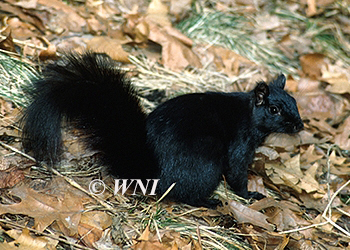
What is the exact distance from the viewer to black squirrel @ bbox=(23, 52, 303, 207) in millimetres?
2539

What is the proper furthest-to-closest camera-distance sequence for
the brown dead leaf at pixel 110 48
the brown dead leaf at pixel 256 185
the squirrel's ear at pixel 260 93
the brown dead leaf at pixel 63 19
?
the brown dead leaf at pixel 63 19
the brown dead leaf at pixel 110 48
the brown dead leaf at pixel 256 185
the squirrel's ear at pixel 260 93

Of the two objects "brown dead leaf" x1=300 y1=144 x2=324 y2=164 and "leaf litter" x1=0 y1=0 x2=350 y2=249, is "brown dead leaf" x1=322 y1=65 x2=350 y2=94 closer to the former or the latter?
"leaf litter" x1=0 y1=0 x2=350 y2=249

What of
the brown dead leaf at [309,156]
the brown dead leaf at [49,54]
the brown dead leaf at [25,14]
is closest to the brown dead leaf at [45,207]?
the brown dead leaf at [49,54]

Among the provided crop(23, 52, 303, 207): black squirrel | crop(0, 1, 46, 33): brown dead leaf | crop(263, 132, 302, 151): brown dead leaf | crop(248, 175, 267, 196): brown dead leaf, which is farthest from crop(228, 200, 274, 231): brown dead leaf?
crop(0, 1, 46, 33): brown dead leaf

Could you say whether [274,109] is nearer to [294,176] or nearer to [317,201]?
[294,176]

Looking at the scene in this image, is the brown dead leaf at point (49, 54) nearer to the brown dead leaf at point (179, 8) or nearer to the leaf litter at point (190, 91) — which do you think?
the leaf litter at point (190, 91)

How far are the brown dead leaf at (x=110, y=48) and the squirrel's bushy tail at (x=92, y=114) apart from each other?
3.42ft

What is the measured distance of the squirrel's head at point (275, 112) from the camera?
3133 mm

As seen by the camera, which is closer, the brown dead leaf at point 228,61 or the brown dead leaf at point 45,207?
the brown dead leaf at point 45,207

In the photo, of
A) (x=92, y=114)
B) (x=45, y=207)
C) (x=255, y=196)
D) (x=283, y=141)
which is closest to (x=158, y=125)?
(x=92, y=114)

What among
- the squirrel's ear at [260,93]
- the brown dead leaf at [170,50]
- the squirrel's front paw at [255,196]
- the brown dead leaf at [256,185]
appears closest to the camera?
the squirrel's ear at [260,93]
